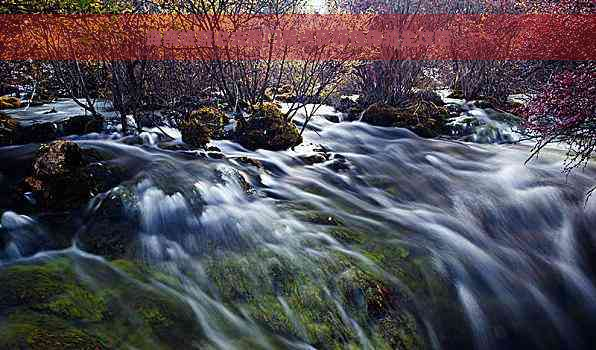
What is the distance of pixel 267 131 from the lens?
741cm

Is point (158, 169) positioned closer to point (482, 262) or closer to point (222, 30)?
point (222, 30)

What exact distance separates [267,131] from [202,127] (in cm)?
117

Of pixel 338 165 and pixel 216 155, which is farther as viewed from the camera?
pixel 338 165

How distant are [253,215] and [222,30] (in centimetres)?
439

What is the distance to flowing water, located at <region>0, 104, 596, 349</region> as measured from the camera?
132 inches

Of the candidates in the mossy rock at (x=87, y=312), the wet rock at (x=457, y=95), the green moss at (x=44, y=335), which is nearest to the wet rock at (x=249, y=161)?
the mossy rock at (x=87, y=312)

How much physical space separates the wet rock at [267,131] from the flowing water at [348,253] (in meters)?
0.74

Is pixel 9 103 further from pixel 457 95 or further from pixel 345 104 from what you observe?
pixel 457 95

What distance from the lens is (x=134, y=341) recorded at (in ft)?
8.66

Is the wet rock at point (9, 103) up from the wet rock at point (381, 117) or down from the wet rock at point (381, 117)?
down

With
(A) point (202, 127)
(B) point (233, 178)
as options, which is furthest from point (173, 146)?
(B) point (233, 178)

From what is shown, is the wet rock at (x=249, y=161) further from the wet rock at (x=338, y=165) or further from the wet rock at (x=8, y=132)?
the wet rock at (x=8, y=132)

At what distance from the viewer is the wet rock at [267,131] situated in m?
7.32

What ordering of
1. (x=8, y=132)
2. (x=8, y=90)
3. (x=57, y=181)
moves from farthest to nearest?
(x=8, y=90)
(x=8, y=132)
(x=57, y=181)
